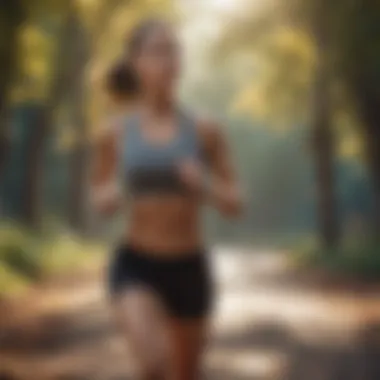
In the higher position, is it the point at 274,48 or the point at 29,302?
the point at 274,48

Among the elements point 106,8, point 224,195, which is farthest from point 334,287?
point 106,8

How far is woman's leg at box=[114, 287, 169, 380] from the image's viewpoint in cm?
167

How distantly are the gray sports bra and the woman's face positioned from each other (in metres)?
0.08

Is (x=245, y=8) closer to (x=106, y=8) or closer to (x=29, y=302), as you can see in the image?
(x=106, y=8)

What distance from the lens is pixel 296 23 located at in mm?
1774

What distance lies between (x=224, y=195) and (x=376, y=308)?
0.38 meters

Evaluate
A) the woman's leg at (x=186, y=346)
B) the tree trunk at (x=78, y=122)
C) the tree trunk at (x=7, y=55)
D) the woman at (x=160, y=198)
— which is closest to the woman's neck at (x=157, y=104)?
the woman at (x=160, y=198)

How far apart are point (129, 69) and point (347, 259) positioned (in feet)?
1.93

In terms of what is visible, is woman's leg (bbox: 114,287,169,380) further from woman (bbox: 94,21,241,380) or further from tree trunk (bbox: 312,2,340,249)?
tree trunk (bbox: 312,2,340,249)

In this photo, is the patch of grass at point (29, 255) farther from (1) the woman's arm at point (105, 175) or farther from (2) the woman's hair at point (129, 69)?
(2) the woman's hair at point (129, 69)

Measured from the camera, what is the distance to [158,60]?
176cm

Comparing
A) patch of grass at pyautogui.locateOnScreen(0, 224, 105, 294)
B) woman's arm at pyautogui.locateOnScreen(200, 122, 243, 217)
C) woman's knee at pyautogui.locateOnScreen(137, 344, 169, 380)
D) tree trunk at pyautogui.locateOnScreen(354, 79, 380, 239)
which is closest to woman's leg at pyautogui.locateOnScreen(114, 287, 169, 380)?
woman's knee at pyautogui.locateOnScreen(137, 344, 169, 380)

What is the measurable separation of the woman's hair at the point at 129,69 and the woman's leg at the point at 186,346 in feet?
1.57

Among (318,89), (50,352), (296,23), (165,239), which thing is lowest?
(50,352)
